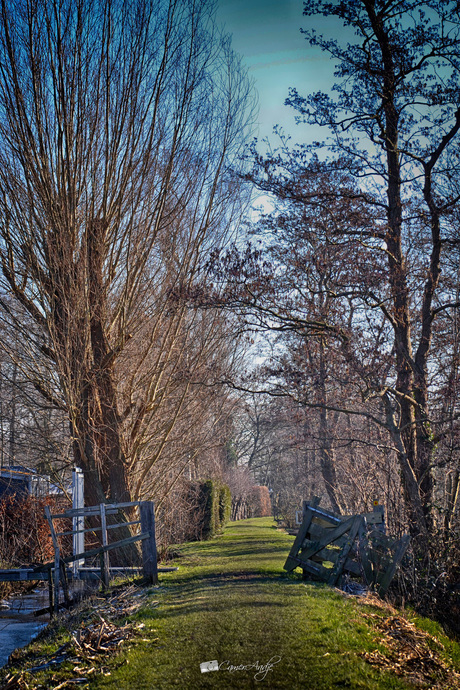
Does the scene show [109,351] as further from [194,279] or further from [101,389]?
[194,279]

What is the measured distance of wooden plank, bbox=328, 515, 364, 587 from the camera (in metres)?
8.16

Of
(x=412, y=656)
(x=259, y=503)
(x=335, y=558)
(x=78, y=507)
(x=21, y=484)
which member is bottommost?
(x=259, y=503)

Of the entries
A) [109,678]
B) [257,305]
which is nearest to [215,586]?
[109,678]

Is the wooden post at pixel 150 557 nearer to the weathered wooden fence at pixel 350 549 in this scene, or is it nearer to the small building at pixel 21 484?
the weathered wooden fence at pixel 350 549

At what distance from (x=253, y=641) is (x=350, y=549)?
11.4 ft

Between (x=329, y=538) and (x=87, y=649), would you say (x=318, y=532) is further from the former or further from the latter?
(x=87, y=649)

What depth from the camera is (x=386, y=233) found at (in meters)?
10.4

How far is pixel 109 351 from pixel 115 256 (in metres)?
1.99

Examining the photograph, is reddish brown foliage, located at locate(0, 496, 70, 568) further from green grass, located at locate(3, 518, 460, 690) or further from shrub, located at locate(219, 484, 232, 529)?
shrub, located at locate(219, 484, 232, 529)

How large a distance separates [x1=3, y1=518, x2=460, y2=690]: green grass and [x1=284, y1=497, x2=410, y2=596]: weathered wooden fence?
0.63 metres

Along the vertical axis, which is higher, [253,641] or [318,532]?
[318,532]

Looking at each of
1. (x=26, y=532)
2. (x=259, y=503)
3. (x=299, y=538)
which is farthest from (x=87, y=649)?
(x=259, y=503)

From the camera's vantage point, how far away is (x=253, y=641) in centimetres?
504

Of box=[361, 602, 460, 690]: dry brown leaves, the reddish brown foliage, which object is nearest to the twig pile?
box=[361, 602, 460, 690]: dry brown leaves
